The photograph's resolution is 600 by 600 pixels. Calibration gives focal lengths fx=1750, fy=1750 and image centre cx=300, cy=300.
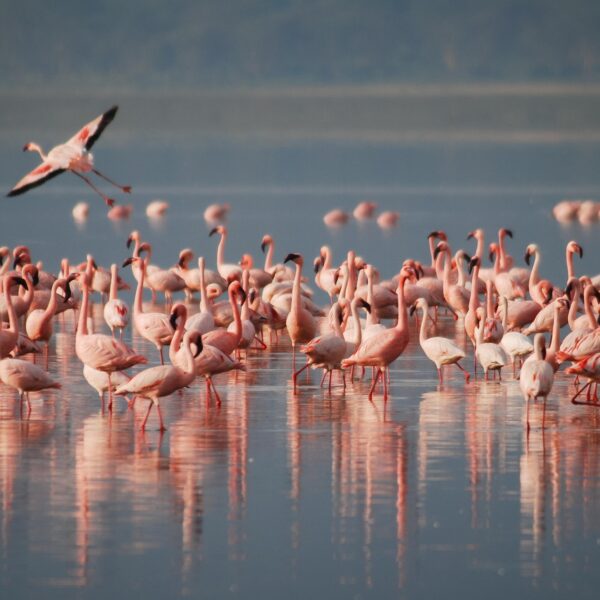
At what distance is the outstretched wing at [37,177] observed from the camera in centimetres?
1501

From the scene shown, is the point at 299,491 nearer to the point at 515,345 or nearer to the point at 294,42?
the point at 515,345

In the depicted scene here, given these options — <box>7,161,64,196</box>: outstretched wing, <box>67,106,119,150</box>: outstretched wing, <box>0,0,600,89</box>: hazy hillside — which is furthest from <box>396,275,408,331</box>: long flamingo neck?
<box>0,0,600,89</box>: hazy hillside

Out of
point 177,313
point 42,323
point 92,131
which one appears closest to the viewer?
point 177,313

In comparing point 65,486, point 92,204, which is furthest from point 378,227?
point 65,486

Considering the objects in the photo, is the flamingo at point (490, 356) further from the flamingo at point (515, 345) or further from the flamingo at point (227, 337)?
the flamingo at point (227, 337)

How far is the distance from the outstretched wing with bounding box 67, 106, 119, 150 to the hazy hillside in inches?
4830

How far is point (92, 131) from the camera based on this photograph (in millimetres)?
16047

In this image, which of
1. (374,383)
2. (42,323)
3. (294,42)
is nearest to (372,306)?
(374,383)

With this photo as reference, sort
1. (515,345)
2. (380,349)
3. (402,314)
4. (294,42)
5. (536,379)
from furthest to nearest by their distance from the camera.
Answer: (294,42), (515,345), (402,314), (380,349), (536,379)

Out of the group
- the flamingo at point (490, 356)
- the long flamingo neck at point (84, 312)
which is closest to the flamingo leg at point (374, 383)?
the flamingo at point (490, 356)

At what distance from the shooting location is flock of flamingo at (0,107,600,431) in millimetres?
11117

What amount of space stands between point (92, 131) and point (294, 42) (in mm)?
127692

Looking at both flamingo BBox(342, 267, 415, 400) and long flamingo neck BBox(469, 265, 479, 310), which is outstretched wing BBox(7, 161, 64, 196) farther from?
flamingo BBox(342, 267, 415, 400)

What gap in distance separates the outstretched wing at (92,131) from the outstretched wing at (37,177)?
336mm
